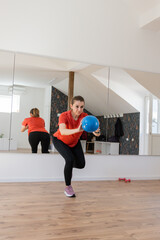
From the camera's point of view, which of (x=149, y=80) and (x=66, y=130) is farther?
(x=149, y=80)

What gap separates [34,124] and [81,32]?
1527 millimetres

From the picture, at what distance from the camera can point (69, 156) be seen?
292 cm

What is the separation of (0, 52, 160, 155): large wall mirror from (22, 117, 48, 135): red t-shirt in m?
0.06

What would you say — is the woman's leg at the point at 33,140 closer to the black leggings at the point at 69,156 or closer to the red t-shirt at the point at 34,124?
the red t-shirt at the point at 34,124

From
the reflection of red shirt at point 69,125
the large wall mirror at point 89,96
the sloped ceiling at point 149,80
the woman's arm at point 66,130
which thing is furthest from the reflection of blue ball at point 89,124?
the sloped ceiling at point 149,80

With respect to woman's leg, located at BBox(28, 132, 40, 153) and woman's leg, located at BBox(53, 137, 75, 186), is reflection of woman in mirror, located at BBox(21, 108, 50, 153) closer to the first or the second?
woman's leg, located at BBox(28, 132, 40, 153)

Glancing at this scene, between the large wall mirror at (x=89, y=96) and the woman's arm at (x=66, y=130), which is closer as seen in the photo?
the woman's arm at (x=66, y=130)

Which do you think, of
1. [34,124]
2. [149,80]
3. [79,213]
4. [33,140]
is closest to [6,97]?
[34,124]

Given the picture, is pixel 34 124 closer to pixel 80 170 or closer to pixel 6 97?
pixel 6 97

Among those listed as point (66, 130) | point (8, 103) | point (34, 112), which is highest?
point (8, 103)

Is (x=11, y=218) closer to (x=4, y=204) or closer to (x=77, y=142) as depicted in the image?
(x=4, y=204)

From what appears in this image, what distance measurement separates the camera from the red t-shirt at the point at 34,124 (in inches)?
144

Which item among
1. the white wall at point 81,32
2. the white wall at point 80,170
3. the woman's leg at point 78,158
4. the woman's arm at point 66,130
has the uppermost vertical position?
the white wall at point 81,32

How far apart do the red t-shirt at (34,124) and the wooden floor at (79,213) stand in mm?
760
